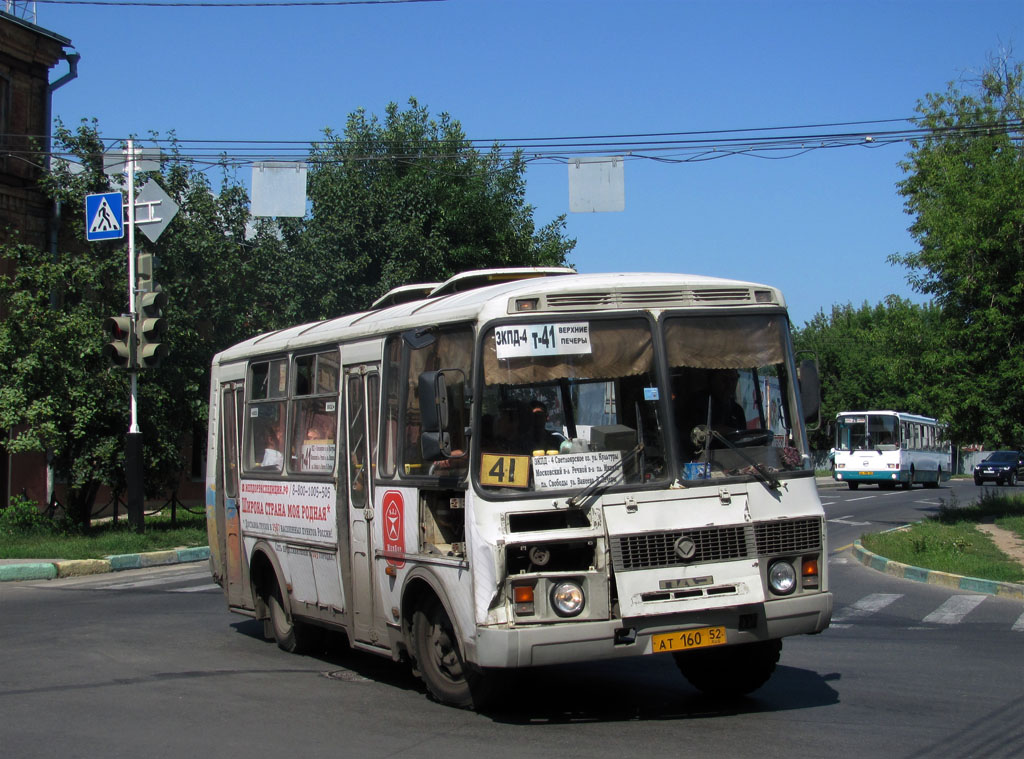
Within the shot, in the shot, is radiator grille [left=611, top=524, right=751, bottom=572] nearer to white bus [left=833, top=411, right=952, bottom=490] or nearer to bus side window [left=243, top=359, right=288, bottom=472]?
bus side window [left=243, top=359, right=288, bottom=472]

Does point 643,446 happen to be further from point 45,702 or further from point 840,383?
point 840,383

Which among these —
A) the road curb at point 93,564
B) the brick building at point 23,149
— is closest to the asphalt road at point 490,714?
the road curb at point 93,564

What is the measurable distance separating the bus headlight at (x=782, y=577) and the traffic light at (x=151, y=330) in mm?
13476

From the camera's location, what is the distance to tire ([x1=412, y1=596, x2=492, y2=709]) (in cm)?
727

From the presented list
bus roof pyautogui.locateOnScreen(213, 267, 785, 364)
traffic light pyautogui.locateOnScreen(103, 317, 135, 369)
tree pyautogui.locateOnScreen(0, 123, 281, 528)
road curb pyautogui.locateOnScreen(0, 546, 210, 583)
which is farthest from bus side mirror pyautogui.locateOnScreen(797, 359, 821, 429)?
tree pyautogui.locateOnScreen(0, 123, 281, 528)

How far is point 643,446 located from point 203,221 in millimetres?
19160

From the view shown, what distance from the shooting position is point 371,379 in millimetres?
8547

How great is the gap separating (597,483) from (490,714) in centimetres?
177

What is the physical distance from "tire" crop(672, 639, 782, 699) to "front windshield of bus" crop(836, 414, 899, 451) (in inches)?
1603

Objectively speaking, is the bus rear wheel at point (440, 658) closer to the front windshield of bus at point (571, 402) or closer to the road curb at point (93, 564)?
the front windshield of bus at point (571, 402)

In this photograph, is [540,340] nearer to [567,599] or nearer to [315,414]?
[567,599]

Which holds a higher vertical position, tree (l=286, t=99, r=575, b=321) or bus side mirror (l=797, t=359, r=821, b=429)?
tree (l=286, t=99, r=575, b=321)

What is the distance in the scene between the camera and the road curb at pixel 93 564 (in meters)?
16.4

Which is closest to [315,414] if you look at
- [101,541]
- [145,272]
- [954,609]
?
[954,609]
